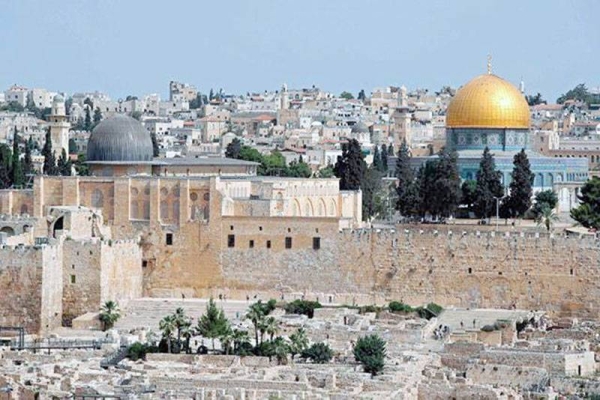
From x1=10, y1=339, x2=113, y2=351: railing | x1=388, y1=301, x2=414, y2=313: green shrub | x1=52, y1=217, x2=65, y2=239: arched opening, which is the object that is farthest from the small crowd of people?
x1=52, y1=217, x2=65, y2=239: arched opening

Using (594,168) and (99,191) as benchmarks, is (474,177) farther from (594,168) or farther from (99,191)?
(594,168)

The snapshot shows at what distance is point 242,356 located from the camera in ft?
135

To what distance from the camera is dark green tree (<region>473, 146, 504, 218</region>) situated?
57.8 meters

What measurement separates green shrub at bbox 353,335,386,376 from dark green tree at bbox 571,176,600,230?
16.2 metres

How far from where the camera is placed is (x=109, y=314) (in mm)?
48156

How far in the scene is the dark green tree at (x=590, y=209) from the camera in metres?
55.2

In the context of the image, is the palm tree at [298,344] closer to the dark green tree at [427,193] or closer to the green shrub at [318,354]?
the green shrub at [318,354]

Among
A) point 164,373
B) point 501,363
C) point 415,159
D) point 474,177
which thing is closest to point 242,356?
point 164,373

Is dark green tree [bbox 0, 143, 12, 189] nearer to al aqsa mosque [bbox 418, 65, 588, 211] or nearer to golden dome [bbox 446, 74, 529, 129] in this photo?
al aqsa mosque [bbox 418, 65, 588, 211]

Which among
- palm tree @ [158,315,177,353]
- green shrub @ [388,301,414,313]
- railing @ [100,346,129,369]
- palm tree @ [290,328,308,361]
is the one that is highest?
green shrub @ [388,301,414,313]

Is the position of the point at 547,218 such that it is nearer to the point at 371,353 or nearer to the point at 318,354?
the point at 318,354

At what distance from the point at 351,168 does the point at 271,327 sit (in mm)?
20933

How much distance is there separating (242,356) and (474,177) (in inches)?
1027

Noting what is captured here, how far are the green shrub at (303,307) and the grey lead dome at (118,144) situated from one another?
7512 millimetres
